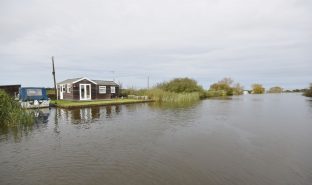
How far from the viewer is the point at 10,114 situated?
1456 centimetres

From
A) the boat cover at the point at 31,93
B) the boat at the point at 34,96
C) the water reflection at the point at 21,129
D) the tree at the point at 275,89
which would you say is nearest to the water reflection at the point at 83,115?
the water reflection at the point at 21,129

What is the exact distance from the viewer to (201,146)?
10703 millimetres

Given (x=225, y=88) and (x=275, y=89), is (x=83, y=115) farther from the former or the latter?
(x=275, y=89)

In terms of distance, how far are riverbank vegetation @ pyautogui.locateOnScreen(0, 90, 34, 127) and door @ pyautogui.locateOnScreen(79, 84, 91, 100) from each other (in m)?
18.1

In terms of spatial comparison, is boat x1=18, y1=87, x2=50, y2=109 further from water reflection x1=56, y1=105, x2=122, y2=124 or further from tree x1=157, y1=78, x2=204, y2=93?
tree x1=157, y1=78, x2=204, y2=93

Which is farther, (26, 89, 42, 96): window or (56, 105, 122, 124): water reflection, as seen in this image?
Result: (26, 89, 42, 96): window

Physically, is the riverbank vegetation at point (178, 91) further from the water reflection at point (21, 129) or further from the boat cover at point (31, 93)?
the water reflection at point (21, 129)

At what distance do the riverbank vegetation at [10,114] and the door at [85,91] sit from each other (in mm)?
18071

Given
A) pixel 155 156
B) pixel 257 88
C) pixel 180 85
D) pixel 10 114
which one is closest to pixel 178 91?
pixel 180 85

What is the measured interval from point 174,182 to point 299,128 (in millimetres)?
12123

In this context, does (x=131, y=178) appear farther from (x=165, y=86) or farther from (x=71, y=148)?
(x=165, y=86)

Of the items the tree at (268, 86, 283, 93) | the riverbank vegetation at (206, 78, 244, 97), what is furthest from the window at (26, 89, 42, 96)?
the tree at (268, 86, 283, 93)

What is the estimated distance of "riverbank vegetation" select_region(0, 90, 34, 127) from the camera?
1439 cm

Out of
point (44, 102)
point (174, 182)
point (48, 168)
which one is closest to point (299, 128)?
point (174, 182)
